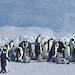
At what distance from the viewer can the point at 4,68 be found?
8.88m

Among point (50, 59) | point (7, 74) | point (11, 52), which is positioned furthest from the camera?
point (11, 52)

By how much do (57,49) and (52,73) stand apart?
4.61 m

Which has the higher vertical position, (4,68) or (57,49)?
(57,49)

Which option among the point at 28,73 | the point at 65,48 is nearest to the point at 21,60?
the point at 65,48

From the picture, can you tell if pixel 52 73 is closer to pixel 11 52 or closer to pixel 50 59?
pixel 50 59

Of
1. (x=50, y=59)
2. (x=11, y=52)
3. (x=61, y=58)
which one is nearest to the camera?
(x=61, y=58)

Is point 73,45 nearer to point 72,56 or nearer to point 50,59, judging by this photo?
point 72,56

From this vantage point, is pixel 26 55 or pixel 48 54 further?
pixel 48 54

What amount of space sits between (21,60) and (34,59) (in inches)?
70.2

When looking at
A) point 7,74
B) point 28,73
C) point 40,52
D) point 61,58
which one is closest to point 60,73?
point 28,73

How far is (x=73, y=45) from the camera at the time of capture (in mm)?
14031

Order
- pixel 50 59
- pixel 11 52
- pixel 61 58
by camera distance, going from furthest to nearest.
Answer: pixel 11 52, pixel 50 59, pixel 61 58

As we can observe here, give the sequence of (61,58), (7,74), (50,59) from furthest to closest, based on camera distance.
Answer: (50,59), (61,58), (7,74)

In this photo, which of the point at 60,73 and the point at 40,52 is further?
the point at 40,52
